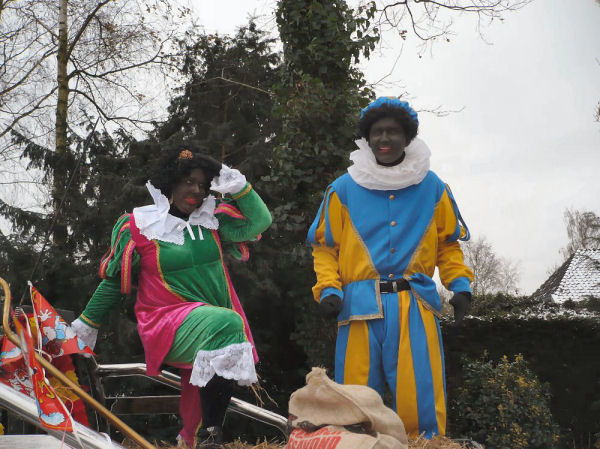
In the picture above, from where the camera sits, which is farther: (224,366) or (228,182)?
(228,182)

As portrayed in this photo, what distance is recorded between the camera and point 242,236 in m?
3.55

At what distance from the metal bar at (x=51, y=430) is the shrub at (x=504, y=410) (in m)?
4.51

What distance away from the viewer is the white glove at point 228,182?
3420 mm

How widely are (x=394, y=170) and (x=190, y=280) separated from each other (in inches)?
46.3

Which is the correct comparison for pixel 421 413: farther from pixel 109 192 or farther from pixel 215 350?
pixel 109 192

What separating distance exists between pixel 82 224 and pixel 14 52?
4978mm

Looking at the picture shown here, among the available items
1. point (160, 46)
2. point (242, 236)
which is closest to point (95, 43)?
point (160, 46)

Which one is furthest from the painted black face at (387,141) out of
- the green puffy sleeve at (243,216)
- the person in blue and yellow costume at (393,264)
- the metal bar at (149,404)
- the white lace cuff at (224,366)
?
the metal bar at (149,404)

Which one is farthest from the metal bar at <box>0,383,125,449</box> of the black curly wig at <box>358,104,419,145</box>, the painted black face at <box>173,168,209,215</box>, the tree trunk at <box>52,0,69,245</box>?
the tree trunk at <box>52,0,69,245</box>

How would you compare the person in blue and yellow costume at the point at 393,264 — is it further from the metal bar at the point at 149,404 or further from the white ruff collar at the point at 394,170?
the metal bar at the point at 149,404

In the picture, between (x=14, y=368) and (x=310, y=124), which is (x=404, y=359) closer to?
(x=14, y=368)

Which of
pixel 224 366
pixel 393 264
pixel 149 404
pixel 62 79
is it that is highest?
pixel 62 79

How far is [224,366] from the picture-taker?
2.97 metres

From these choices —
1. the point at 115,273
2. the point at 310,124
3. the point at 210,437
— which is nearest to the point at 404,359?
the point at 210,437
